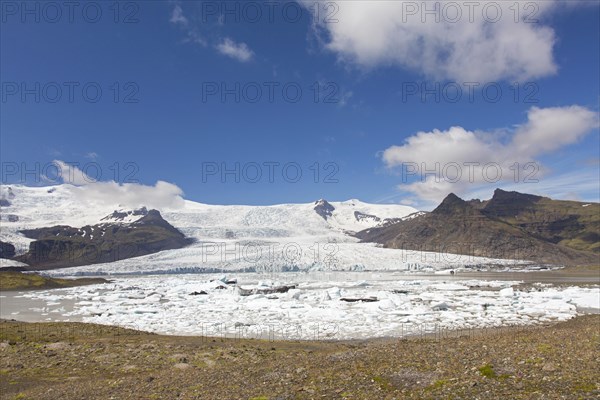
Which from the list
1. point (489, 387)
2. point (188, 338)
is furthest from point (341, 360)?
point (188, 338)

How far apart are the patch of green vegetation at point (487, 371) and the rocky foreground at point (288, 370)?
0.07ft

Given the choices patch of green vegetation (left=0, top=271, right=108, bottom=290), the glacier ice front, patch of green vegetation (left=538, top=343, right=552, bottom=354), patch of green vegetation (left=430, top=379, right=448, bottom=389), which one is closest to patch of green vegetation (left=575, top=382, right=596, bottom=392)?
patch of green vegetation (left=430, top=379, right=448, bottom=389)

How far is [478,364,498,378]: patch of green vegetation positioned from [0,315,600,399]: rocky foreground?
21 millimetres

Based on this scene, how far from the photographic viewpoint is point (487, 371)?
32.3 ft

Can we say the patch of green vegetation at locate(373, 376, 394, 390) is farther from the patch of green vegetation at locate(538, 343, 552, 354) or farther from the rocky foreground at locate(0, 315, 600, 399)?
the patch of green vegetation at locate(538, 343, 552, 354)

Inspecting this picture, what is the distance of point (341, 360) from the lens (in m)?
13.5

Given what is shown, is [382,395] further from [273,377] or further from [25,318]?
[25,318]

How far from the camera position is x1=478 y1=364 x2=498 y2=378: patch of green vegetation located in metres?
9.54

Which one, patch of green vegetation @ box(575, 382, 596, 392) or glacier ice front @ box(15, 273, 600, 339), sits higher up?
patch of green vegetation @ box(575, 382, 596, 392)

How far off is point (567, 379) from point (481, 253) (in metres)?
183

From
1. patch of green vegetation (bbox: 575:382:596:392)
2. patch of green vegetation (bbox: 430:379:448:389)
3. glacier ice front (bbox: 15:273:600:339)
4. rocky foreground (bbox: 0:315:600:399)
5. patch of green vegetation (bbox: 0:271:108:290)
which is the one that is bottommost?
patch of green vegetation (bbox: 0:271:108:290)

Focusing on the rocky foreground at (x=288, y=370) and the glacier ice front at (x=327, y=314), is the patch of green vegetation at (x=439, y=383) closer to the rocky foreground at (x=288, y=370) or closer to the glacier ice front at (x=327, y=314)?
the rocky foreground at (x=288, y=370)

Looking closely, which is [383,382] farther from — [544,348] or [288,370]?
[544,348]

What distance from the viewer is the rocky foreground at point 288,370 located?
29.7ft
